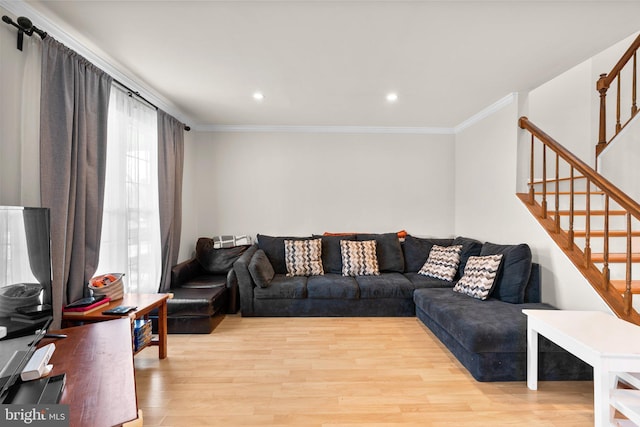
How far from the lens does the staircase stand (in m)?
2.09

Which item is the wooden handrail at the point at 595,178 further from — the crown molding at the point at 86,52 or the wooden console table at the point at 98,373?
the crown molding at the point at 86,52

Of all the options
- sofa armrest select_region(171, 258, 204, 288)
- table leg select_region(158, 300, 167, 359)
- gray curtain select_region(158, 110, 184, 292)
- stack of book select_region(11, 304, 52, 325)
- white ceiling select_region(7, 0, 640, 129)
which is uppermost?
white ceiling select_region(7, 0, 640, 129)

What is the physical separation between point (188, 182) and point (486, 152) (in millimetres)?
4058

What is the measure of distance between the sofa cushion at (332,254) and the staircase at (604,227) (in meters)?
2.26

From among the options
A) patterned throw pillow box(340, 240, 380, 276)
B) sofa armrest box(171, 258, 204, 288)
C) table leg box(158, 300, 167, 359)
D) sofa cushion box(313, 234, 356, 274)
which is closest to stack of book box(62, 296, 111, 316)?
table leg box(158, 300, 167, 359)

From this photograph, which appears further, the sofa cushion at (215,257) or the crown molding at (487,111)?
the sofa cushion at (215,257)

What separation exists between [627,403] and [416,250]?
9.40ft

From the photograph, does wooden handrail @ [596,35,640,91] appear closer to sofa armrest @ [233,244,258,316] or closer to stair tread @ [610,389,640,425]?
stair tread @ [610,389,640,425]

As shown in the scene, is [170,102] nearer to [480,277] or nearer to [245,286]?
[245,286]

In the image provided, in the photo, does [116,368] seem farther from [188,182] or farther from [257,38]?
[188,182]

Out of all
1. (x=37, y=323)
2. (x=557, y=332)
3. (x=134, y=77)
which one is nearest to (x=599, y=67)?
(x=557, y=332)

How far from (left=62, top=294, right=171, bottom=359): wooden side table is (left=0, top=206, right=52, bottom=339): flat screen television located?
656 mm

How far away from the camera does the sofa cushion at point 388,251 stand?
423 centimetres

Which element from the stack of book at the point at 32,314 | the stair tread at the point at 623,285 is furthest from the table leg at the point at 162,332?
the stair tread at the point at 623,285
